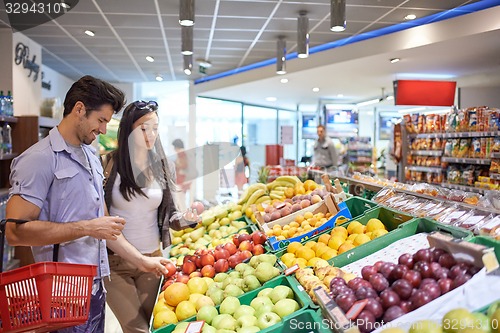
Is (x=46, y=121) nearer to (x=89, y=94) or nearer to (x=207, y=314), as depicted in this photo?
(x=89, y=94)

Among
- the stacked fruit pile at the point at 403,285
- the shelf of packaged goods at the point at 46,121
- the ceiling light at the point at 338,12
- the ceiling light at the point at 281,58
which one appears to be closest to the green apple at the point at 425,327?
the stacked fruit pile at the point at 403,285

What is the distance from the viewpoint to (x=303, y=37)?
591 centimetres

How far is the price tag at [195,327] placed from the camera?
A: 75.5 inches

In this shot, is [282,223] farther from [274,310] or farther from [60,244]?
[60,244]

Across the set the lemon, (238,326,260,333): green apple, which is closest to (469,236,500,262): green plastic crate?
the lemon

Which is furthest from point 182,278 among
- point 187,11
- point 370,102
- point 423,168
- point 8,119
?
point 370,102

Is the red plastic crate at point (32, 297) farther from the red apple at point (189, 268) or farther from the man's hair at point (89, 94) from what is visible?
the red apple at point (189, 268)

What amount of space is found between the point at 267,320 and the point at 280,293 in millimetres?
214

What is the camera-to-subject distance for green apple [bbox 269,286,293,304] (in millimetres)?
2090

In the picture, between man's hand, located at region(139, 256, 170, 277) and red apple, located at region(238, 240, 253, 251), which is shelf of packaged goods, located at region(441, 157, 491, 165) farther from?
man's hand, located at region(139, 256, 170, 277)

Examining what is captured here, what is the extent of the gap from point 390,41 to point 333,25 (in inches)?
107

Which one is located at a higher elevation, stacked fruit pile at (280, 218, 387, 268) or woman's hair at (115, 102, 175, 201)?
woman's hair at (115, 102, 175, 201)

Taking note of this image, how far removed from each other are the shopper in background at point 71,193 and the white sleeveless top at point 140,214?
1.32 ft

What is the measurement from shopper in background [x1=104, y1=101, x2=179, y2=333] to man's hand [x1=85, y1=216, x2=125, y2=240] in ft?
2.22
